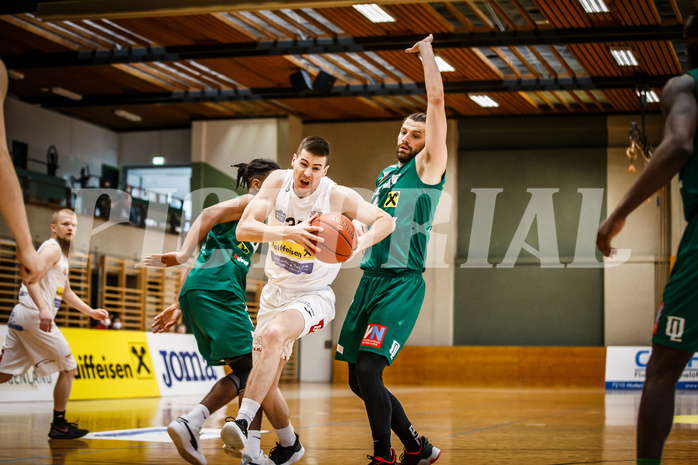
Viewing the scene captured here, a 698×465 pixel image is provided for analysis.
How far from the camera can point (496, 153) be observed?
23344mm

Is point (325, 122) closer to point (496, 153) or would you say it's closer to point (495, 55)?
point (496, 153)

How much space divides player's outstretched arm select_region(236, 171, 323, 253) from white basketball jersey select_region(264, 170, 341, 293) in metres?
0.06

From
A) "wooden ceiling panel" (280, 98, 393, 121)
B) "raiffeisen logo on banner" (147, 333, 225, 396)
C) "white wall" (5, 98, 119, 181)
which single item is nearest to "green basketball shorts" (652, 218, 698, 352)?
"raiffeisen logo on banner" (147, 333, 225, 396)

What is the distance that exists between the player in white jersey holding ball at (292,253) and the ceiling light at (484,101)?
17.1 metres

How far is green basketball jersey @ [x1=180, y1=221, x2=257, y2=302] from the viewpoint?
5219 millimetres

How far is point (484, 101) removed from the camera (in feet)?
71.1

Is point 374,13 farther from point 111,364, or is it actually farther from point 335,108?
point 111,364

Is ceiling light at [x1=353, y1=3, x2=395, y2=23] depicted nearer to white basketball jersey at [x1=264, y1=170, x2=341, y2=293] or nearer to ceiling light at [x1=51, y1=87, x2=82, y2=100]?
ceiling light at [x1=51, y1=87, x2=82, y2=100]

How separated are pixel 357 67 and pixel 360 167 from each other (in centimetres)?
539

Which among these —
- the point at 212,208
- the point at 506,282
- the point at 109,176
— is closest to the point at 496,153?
the point at 506,282

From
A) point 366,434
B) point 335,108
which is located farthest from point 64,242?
point 335,108

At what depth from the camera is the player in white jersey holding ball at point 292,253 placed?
4336 millimetres

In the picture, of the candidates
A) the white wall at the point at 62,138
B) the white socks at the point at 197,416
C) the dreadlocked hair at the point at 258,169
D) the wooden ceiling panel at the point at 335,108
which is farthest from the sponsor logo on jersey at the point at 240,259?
the wooden ceiling panel at the point at 335,108

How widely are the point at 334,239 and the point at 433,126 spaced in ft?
3.13
